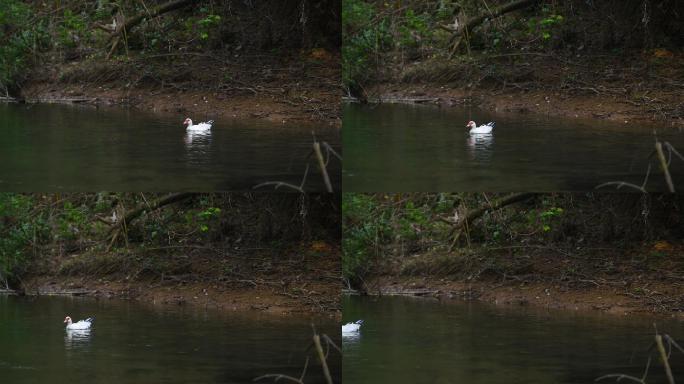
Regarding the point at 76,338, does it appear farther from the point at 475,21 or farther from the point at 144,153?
the point at 475,21

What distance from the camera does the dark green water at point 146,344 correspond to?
942 centimetres

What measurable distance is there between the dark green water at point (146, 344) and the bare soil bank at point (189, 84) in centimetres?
197

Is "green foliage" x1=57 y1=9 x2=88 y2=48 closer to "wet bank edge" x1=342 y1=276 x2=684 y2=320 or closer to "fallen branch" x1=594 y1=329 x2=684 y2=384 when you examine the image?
"wet bank edge" x1=342 y1=276 x2=684 y2=320

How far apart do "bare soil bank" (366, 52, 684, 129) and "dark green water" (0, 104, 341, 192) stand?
1.05m

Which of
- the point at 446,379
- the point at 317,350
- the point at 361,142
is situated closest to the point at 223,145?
the point at 361,142

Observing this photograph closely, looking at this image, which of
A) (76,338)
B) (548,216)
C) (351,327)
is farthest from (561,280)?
(76,338)

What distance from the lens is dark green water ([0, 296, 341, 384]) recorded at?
9422 mm

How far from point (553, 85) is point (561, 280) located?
198 centimetres

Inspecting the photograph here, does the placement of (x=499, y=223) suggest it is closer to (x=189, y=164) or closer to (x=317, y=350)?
(x=317, y=350)

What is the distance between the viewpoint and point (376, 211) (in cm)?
1044

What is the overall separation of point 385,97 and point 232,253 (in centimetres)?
201

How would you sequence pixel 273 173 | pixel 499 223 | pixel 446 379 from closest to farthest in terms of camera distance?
Answer: pixel 446 379 → pixel 273 173 → pixel 499 223

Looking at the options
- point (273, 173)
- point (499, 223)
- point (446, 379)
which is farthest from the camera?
point (499, 223)

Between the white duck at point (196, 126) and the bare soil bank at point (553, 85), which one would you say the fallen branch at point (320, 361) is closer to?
the white duck at point (196, 126)
